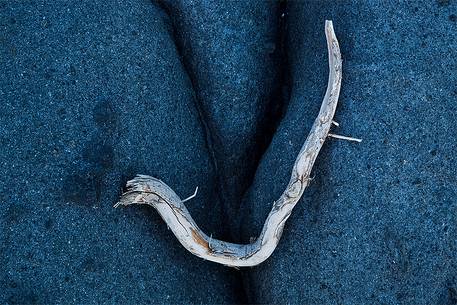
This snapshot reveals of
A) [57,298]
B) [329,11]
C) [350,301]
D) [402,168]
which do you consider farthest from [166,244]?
[329,11]

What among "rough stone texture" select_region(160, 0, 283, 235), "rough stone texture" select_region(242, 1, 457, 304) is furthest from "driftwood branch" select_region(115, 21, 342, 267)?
"rough stone texture" select_region(160, 0, 283, 235)

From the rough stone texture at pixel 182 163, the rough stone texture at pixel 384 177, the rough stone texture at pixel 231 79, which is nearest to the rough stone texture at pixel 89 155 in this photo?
the rough stone texture at pixel 182 163

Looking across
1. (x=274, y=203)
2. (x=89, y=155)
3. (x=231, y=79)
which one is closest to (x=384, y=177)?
(x=274, y=203)

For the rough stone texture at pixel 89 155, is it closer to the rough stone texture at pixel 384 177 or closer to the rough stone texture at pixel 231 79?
the rough stone texture at pixel 231 79

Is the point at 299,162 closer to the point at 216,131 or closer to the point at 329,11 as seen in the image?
the point at 216,131

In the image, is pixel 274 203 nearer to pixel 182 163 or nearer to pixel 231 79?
pixel 182 163

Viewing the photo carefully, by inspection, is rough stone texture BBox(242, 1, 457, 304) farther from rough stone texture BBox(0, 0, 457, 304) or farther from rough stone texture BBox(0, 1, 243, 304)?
rough stone texture BBox(0, 1, 243, 304)
